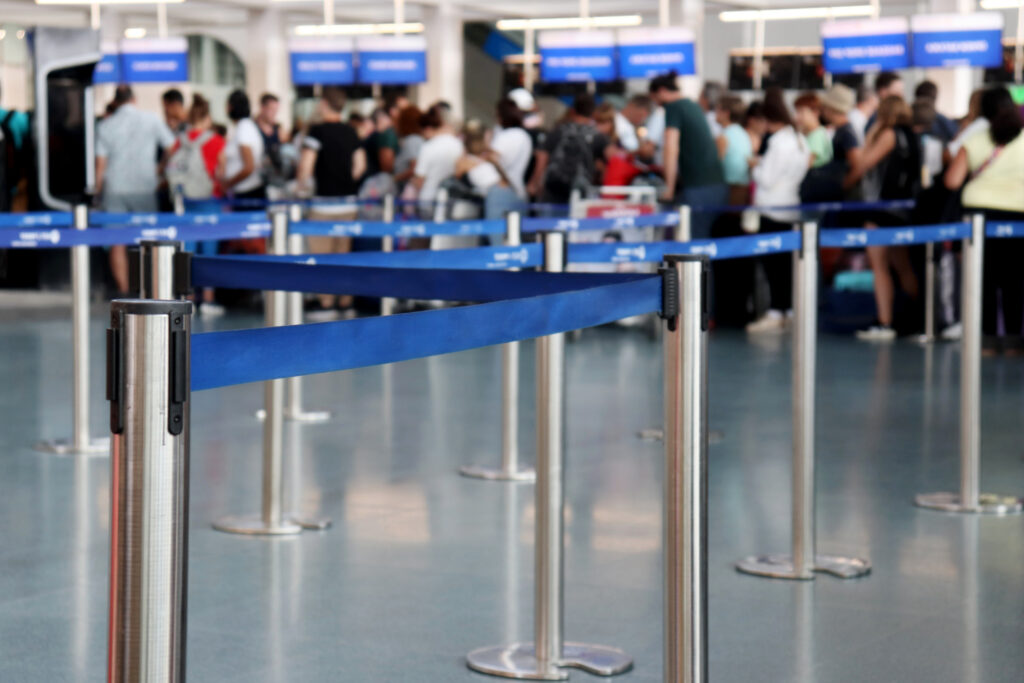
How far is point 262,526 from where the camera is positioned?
505cm

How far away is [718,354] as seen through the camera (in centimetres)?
986

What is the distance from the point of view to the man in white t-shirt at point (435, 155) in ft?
38.6

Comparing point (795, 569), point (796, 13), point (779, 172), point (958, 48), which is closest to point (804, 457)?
point (795, 569)

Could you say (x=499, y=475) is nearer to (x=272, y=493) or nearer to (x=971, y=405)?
(x=272, y=493)

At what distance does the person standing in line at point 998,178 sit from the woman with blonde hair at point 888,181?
91cm

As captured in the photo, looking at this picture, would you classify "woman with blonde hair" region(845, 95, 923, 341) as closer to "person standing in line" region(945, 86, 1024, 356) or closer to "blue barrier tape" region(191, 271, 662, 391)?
"person standing in line" region(945, 86, 1024, 356)

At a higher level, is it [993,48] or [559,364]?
[993,48]

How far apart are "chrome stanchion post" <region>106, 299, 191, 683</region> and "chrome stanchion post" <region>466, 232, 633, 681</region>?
1763 millimetres

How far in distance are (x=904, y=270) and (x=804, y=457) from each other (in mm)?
6687

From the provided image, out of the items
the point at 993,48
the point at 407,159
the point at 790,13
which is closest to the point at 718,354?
the point at 407,159

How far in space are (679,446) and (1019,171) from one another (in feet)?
22.9

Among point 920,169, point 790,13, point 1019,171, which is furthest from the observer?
point 790,13

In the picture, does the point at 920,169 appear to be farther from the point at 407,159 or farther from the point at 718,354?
the point at 407,159

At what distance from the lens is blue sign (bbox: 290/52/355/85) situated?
63.7 ft
